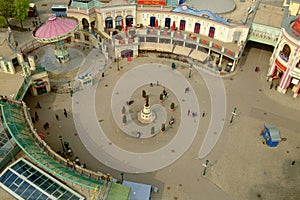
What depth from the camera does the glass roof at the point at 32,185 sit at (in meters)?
34.4

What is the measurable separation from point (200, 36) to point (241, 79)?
41.2 ft

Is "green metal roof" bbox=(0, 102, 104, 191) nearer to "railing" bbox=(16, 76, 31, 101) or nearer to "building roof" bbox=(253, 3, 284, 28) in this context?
"railing" bbox=(16, 76, 31, 101)

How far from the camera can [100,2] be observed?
64750 mm

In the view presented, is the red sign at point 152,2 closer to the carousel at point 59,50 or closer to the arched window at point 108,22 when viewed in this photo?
the arched window at point 108,22

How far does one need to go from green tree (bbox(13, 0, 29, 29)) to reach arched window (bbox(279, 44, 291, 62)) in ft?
179

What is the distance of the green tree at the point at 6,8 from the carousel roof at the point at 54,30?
1660 cm

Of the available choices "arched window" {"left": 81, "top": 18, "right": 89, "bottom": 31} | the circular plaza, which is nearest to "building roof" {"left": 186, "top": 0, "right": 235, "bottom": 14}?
the circular plaza

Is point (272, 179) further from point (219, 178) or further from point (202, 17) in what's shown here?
point (202, 17)

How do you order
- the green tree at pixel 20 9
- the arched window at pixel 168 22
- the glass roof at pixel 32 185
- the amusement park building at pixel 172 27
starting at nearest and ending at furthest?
the glass roof at pixel 32 185, the amusement park building at pixel 172 27, the arched window at pixel 168 22, the green tree at pixel 20 9

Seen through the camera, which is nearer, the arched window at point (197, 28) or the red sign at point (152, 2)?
the arched window at point (197, 28)

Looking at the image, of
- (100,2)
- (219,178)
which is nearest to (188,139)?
(219,178)

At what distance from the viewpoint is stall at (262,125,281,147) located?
4816 centimetres

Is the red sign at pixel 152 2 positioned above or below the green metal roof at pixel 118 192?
above

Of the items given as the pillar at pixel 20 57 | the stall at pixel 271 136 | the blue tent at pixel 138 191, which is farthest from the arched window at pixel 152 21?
the blue tent at pixel 138 191
